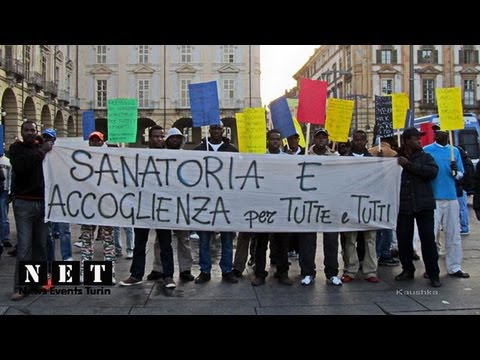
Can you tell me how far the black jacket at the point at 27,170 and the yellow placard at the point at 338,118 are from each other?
395cm

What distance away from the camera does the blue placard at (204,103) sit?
6871 millimetres

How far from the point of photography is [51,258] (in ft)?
21.2

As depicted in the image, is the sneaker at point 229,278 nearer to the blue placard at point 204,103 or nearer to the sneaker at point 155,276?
the sneaker at point 155,276

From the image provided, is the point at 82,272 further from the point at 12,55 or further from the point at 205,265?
the point at 12,55

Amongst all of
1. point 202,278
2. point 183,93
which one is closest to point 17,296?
point 202,278

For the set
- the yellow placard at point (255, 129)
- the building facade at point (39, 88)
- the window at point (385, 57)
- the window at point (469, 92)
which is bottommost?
the yellow placard at point (255, 129)

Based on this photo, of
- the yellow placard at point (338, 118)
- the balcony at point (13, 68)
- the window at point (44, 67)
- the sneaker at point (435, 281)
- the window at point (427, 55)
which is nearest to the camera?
the sneaker at point (435, 281)

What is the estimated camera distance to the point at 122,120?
750 centimetres

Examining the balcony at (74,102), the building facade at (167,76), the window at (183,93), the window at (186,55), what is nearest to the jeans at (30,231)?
the balcony at (74,102)

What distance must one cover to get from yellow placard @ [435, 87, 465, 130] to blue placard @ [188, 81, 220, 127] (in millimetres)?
3164

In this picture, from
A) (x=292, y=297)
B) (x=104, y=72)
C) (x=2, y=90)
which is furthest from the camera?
(x=104, y=72)

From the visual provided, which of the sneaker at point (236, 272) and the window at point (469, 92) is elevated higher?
the window at point (469, 92)
